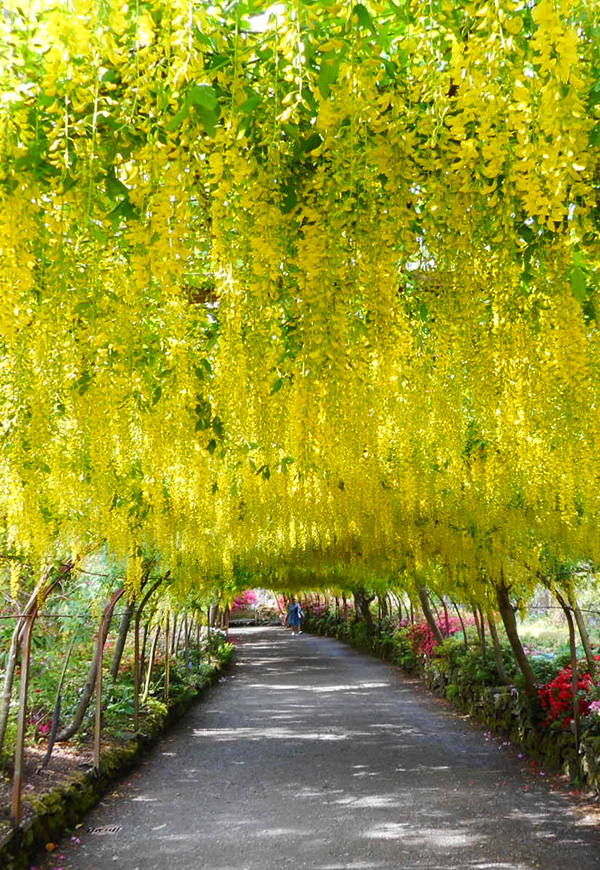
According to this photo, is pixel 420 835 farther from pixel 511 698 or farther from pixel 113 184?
pixel 113 184

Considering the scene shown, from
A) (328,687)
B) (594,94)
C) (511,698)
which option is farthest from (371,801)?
(328,687)

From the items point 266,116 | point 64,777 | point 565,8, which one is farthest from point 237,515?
point 565,8

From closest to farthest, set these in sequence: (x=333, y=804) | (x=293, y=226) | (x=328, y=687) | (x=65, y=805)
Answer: (x=293, y=226) → (x=65, y=805) → (x=333, y=804) → (x=328, y=687)

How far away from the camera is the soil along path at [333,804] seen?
4.88 m

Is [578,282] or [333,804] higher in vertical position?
[578,282]

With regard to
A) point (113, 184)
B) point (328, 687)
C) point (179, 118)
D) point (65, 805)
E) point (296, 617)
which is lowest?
point (328, 687)

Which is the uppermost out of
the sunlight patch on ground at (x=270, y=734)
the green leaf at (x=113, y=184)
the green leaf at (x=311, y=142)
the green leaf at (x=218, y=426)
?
the green leaf at (x=311, y=142)

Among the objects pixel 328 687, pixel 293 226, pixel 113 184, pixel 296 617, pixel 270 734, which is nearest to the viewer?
pixel 113 184

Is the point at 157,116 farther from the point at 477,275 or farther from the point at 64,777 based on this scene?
the point at 64,777

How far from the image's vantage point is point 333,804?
6.07 metres

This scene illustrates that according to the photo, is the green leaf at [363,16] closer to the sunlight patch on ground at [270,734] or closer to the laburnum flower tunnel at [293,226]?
the laburnum flower tunnel at [293,226]

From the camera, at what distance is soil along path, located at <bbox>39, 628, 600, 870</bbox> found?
4.88 m

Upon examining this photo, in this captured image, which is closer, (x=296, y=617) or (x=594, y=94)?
(x=594, y=94)

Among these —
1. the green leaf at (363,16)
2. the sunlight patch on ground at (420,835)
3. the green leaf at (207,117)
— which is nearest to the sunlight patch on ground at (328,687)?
the sunlight patch on ground at (420,835)
